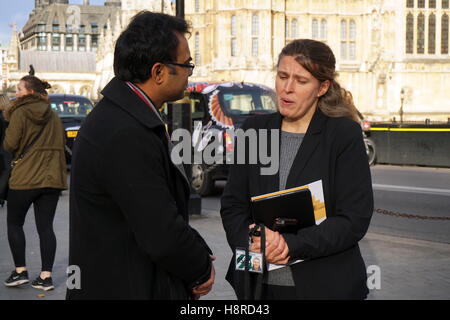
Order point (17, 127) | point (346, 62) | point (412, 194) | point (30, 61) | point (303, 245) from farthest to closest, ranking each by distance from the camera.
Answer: point (30, 61), point (346, 62), point (412, 194), point (17, 127), point (303, 245)

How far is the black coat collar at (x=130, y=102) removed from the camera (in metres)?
2.65

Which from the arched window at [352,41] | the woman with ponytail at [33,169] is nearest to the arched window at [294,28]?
the arched window at [352,41]

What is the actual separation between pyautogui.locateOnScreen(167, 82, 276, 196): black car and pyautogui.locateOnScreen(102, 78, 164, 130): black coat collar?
10.4 m

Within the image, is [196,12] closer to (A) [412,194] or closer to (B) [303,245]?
(A) [412,194]

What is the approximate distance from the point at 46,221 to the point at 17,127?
0.84 m

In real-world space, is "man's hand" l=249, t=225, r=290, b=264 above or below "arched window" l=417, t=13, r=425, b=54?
below

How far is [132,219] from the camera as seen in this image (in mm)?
2561

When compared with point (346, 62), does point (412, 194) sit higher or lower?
lower

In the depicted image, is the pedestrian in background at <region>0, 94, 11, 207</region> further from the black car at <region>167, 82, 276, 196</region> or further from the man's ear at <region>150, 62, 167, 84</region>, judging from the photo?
the black car at <region>167, 82, 276, 196</region>

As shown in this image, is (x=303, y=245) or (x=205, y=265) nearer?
(x=205, y=265)

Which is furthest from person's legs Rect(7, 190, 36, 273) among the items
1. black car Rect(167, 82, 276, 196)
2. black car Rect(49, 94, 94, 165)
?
black car Rect(49, 94, 94, 165)

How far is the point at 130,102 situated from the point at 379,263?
5203 mm

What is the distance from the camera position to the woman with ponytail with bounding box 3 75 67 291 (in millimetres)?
6211

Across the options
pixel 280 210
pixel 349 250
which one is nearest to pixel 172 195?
pixel 280 210
